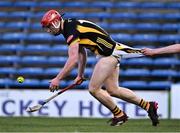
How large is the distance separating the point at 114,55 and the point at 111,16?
33.8ft

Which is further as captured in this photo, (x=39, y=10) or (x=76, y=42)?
(x=39, y=10)

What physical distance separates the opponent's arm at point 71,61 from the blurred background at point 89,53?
817 cm

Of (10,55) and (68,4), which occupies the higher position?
(68,4)

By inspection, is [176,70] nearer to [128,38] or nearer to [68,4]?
[128,38]

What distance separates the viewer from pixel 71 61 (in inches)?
353

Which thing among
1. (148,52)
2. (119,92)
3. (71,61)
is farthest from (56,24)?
(148,52)

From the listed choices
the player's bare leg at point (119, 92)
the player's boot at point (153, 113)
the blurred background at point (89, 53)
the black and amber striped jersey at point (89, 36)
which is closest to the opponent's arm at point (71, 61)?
the black and amber striped jersey at point (89, 36)

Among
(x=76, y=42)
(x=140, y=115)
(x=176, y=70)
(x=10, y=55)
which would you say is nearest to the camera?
(x=76, y=42)

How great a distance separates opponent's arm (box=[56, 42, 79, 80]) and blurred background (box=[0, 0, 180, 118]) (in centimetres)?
817

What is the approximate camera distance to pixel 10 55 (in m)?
19.5

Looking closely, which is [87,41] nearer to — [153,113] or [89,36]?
[89,36]

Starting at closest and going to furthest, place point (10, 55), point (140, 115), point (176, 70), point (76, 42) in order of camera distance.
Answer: point (76, 42) < point (140, 115) < point (176, 70) < point (10, 55)

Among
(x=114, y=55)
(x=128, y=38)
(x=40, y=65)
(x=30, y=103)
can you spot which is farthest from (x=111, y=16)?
(x=114, y=55)

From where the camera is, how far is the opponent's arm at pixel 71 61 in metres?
8.95
